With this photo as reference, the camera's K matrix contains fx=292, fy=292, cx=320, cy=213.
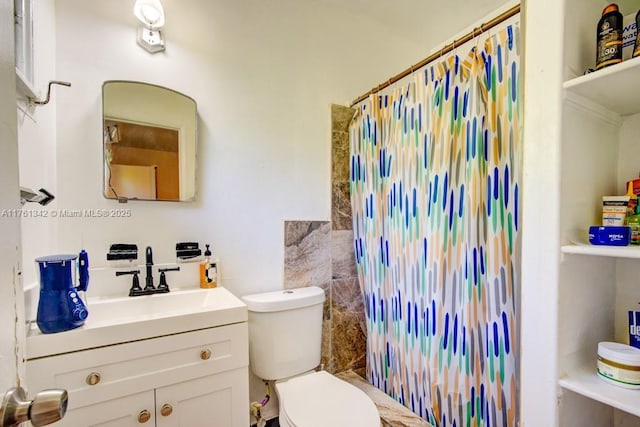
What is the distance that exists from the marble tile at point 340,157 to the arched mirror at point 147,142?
0.84 meters

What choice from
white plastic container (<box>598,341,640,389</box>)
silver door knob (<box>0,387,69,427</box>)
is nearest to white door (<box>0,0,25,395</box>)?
silver door knob (<box>0,387,69,427</box>)

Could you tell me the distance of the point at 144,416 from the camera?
3.30 ft

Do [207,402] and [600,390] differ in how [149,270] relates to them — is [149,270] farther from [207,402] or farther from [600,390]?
[600,390]

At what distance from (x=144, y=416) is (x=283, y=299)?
695mm

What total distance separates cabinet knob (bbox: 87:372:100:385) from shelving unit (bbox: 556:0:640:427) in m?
1.35

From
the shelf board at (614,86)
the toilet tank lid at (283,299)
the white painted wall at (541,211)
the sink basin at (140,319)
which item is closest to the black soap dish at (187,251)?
the sink basin at (140,319)

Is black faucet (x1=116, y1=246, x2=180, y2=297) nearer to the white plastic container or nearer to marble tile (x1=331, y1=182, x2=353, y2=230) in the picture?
marble tile (x1=331, y1=182, x2=353, y2=230)

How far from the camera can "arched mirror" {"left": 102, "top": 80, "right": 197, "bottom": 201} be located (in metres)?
1.33

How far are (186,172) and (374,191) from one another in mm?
1040

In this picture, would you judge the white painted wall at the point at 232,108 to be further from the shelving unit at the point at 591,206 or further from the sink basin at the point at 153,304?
the shelving unit at the point at 591,206

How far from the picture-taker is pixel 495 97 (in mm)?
1137

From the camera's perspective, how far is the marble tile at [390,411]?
4.81ft

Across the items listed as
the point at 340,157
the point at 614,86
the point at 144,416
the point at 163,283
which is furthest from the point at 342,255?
the point at 614,86

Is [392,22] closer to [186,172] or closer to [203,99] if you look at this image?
[203,99]
